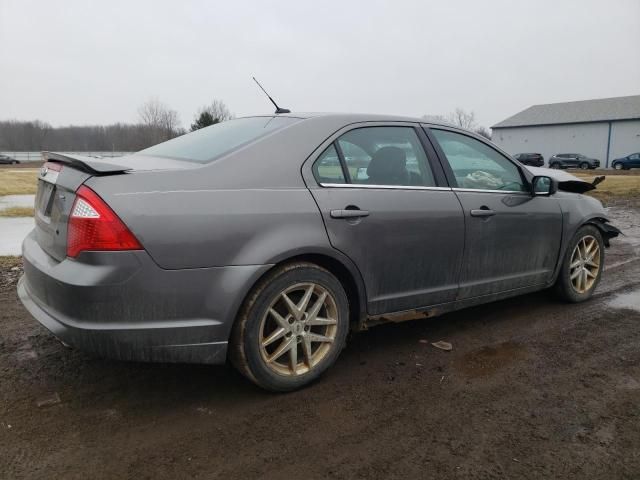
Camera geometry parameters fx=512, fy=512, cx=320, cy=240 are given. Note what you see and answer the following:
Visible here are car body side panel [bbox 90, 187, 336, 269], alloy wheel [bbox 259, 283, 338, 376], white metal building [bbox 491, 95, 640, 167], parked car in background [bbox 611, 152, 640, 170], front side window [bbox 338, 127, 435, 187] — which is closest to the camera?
car body side panel [bbox 90, 187, 336, 269]

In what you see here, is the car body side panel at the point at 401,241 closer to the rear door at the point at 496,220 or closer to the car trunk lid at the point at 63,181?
the rear door at the point at 496,220

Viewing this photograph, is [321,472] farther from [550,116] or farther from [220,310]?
[550,116]

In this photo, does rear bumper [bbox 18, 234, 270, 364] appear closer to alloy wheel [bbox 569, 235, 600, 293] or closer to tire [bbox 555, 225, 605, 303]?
tire [bbox 555, 225, 605, 303]

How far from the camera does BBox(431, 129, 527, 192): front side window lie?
3699mm

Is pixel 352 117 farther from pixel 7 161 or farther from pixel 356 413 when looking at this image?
pixel 7 161

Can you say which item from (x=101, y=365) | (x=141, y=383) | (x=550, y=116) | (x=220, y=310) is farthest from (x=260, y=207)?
(x=550, y=116)

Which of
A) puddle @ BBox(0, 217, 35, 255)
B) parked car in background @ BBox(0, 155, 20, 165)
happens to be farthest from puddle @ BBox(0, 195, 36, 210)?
parked car in background @ BBox(0, 155, 20, 165)

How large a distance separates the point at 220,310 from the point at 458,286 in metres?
1.78

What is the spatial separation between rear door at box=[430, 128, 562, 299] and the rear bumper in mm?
1700

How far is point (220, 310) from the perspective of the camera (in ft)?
8.40

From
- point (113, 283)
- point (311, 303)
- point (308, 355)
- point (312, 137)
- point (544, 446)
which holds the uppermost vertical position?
point (312, 137)

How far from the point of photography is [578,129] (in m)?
55.2

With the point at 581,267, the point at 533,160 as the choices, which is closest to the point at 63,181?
the point at 581,267

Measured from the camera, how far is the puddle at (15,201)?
10.7m
